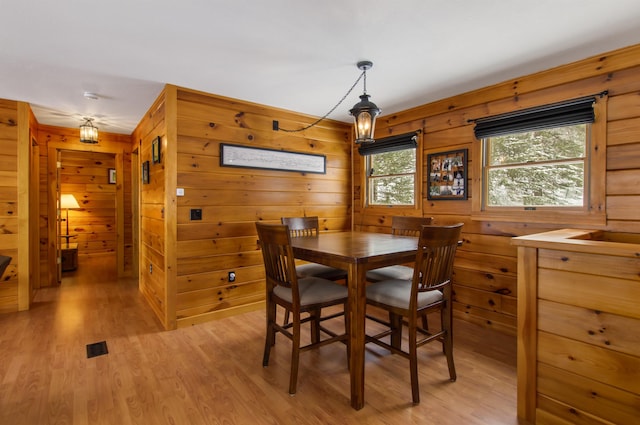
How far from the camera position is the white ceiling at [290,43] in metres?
1.84

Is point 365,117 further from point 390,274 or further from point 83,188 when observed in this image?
point 83,188

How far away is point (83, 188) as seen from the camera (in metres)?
6.88

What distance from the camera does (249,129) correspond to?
11.4ft

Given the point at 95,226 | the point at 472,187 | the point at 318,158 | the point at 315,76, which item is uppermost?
the point at 315,76

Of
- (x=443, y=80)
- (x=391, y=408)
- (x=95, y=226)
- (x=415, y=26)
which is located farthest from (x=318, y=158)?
(x=95, y=226)

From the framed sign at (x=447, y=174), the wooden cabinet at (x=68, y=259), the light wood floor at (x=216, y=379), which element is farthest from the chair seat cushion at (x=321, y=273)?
the wooden cabinet at (x=68, y=259)

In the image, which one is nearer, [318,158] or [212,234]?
[212,234]

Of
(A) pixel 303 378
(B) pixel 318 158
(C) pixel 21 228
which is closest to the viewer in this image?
(A) pixel 303 378

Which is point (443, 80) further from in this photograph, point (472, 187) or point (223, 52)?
point (223, 52)

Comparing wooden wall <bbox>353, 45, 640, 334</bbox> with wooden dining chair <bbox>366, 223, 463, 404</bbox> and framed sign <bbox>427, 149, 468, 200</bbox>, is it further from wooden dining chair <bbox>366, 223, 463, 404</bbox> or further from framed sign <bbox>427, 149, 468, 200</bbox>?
wooden dining chair <bbox>366, 223, 463, 404</bbox>

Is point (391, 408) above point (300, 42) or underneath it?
underneath

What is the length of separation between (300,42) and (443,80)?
140 centimetres

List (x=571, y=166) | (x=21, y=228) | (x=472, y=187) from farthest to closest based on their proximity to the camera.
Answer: (x=21, y=228), (x=472, y=187), (x=571, y=166)

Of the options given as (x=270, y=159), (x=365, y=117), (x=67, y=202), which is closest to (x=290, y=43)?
(x=365, y=117)
